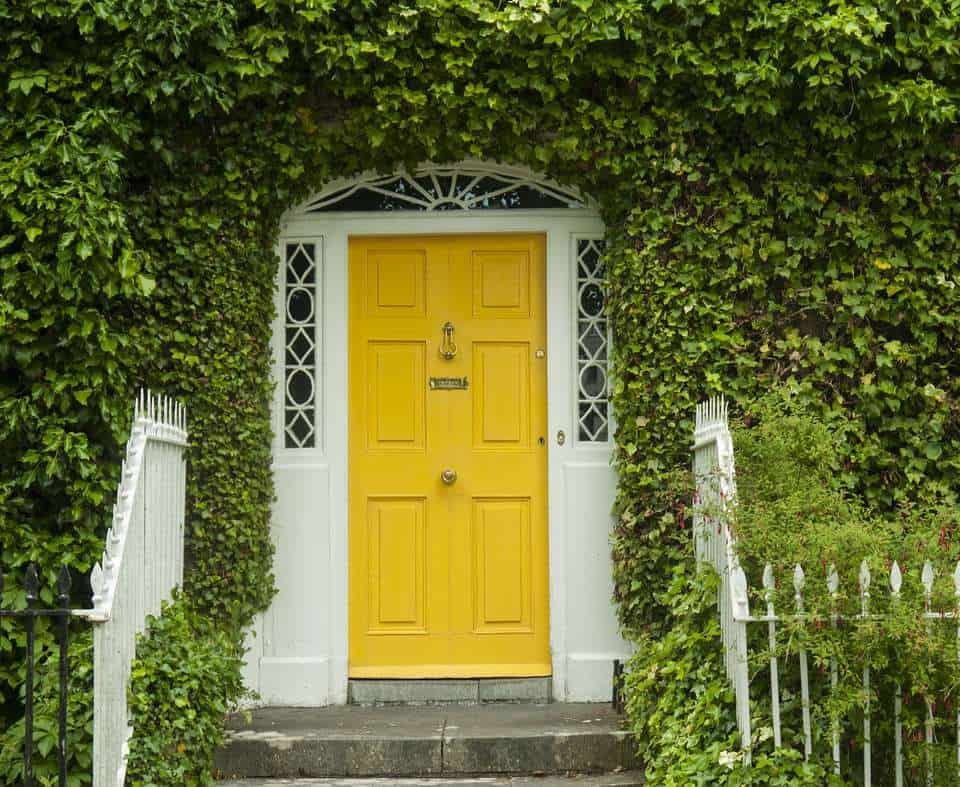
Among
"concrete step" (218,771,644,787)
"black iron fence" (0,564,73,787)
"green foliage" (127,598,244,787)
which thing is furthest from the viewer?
"concrete step" (218,771,644,787)

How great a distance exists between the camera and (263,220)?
6.77 m

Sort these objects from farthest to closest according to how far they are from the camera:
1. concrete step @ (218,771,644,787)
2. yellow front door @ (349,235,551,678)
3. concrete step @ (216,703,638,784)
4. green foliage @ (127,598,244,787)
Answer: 1. yellow front door @ (349,235,551,678)
2. concrete step @ (216,703,638,784)
3. concrete step @ (218,771,644,787)
4. green foliage @ (127,598,244,787)

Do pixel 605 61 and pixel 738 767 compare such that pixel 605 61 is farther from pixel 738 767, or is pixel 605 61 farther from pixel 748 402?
pixel 738 767

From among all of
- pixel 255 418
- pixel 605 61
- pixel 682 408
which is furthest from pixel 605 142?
pixel 255 418

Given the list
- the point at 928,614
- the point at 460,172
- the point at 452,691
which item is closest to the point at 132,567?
the point at 452,691

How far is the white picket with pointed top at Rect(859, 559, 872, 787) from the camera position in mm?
4538

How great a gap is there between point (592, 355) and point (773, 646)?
2577mm

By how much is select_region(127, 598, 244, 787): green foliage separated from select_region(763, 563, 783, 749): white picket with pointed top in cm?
231

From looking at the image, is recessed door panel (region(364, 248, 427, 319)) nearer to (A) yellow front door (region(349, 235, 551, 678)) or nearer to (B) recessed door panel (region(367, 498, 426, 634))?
(A) yellow front door (region(349, 235, 551, 678))

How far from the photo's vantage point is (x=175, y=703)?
5.15m

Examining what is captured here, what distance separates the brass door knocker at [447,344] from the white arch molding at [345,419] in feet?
1.71

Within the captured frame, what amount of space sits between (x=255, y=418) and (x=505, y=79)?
220cm

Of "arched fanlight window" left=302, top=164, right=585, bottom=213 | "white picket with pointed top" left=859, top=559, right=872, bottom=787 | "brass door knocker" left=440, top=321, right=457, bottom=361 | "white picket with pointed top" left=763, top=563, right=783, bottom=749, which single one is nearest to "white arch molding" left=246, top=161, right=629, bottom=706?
"arched fanlight window" left=302, top=164, right=585, bottom=213

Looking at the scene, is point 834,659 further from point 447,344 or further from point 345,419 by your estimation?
point 345,419
